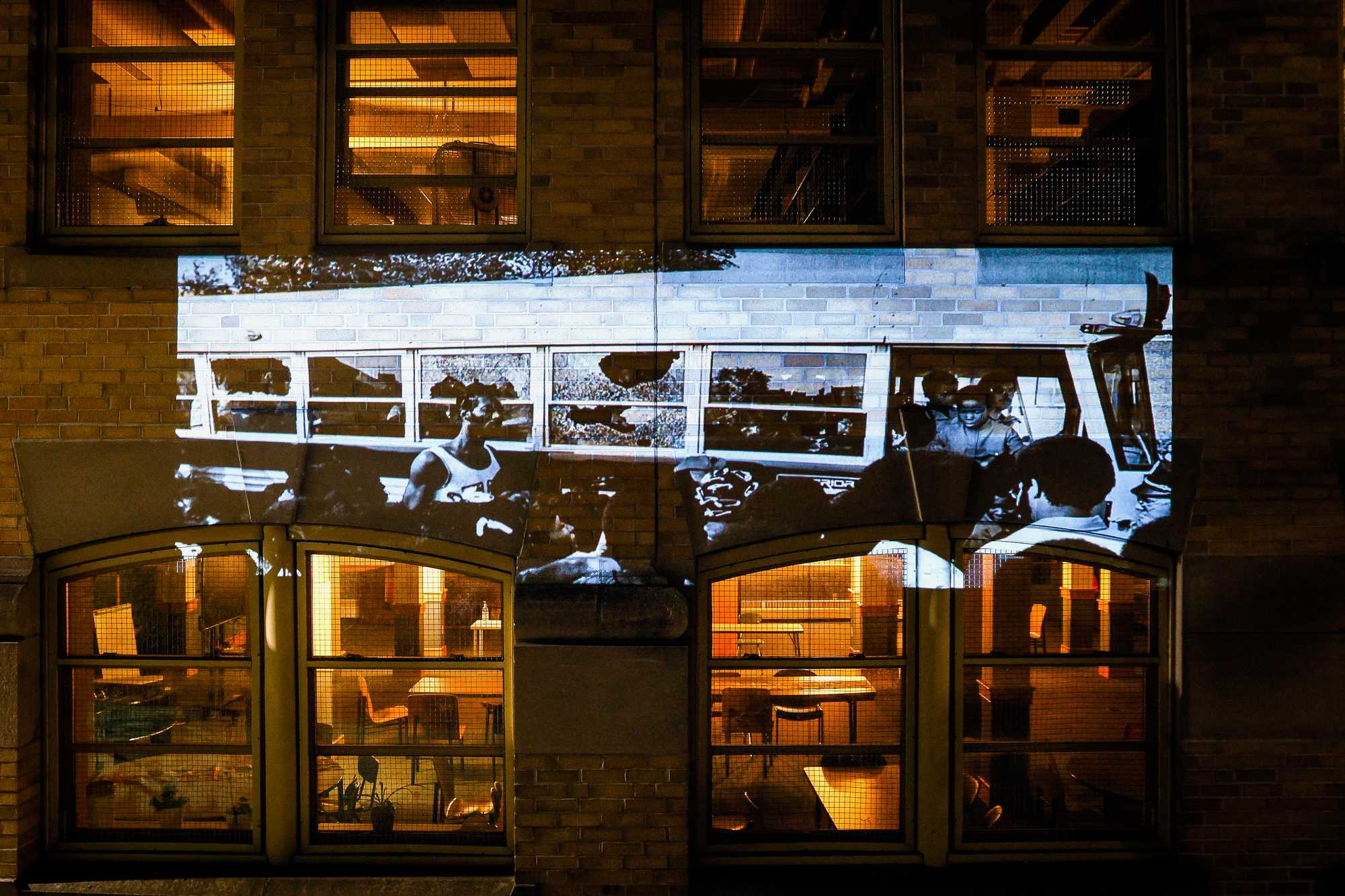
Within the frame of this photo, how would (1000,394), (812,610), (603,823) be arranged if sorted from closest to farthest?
(603,823) < (1000,394) < (812,610)

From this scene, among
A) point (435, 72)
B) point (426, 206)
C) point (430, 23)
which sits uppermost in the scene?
point (430, 23)

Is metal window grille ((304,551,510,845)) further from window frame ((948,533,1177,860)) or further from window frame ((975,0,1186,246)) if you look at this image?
window frame ((975,0,1186,246))

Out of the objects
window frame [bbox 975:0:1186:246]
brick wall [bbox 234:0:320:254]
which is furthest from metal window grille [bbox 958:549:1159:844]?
brick wall [bbox 234:0:320:254]

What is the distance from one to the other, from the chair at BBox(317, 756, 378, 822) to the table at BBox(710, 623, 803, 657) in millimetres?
2001

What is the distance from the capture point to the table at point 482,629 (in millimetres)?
4281

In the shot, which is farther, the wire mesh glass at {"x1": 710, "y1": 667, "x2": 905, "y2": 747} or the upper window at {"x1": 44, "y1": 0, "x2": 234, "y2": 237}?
the upper window at {"x1": 44, "y1": 0, "x2": 234, "y2": 237}

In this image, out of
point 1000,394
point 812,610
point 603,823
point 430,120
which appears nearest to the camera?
point 603,823

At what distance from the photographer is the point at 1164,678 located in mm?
4246

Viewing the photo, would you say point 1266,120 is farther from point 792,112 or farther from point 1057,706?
point 1057,706

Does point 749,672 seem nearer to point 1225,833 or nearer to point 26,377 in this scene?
point 1225,833

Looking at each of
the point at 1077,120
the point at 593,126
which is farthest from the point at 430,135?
the point at 1077,120

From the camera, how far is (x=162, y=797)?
170 inches

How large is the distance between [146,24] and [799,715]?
524cm

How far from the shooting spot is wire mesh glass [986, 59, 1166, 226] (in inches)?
172
